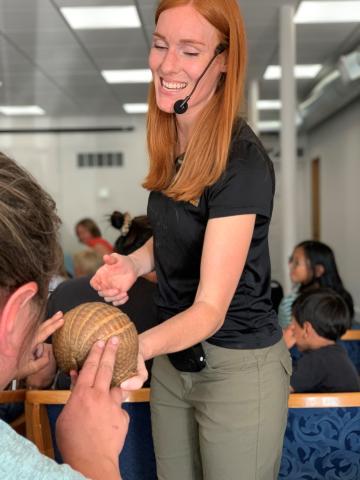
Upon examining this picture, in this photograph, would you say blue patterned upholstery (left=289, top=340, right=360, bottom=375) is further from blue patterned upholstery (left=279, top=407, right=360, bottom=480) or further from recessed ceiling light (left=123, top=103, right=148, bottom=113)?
recessed ceiling light (left=123, top=103, right=148, bottom=113)

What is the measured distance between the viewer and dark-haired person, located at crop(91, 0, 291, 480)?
4.23 feet

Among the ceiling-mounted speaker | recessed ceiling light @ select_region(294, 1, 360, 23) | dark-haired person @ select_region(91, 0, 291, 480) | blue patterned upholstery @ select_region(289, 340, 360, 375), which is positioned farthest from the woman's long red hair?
the ceiling-mounted speaker

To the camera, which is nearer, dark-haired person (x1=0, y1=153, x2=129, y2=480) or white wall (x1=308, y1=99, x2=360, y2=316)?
dark-haired person (x1=0, y1=153, x2=129, y2=480)

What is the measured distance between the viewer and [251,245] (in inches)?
54.0

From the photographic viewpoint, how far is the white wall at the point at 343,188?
32.6ft

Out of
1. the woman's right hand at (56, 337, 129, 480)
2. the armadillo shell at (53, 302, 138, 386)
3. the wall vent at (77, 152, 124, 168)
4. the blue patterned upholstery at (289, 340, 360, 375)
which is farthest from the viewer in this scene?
the wall vent at (77, 152, 124, 168)

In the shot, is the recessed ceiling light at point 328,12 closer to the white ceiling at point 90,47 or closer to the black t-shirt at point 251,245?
the white ceiling at point 90,47

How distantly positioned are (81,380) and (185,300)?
556 millimetres

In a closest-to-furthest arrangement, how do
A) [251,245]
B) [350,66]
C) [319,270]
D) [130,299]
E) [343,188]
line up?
1. [251,245]
2. [130,299]
3. [319,270]
4. [350,66]
5. [343,188]

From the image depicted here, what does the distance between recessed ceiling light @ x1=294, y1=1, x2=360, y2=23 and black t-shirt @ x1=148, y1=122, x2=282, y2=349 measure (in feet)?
16.9

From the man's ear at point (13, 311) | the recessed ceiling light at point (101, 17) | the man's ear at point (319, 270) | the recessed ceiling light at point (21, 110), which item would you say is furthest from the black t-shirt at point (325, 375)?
the recessed ceiling light at point (21, 110)

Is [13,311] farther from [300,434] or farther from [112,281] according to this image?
[300,434]

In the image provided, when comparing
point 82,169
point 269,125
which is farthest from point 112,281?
point 269,125

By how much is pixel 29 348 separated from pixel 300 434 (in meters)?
1.10
